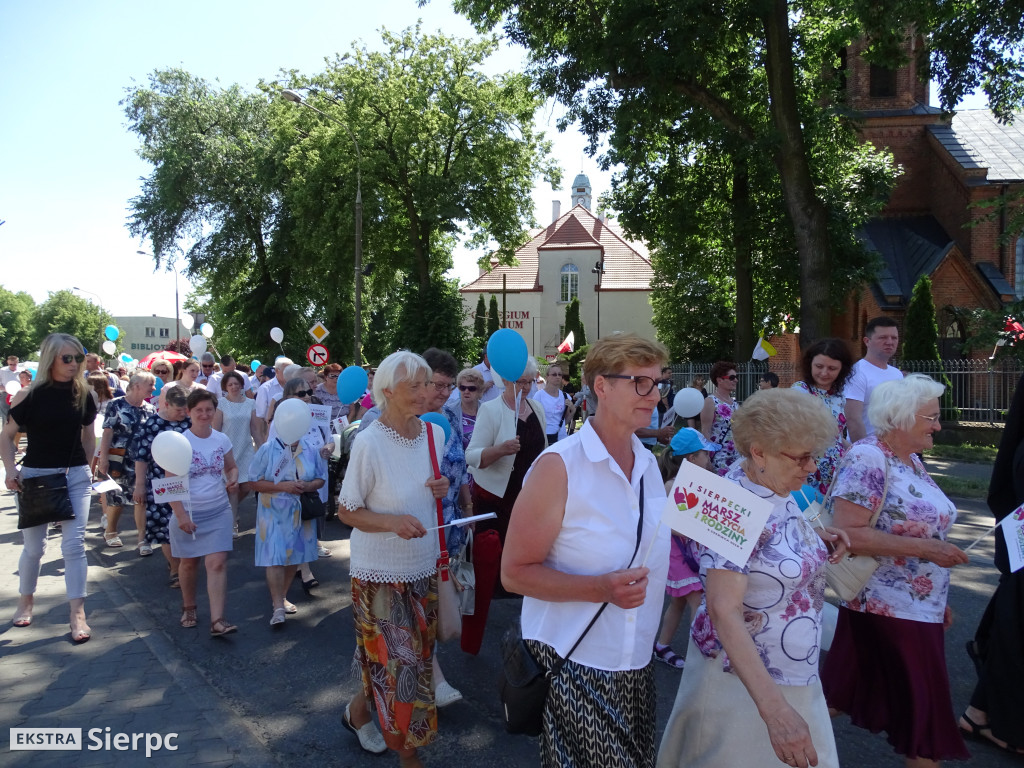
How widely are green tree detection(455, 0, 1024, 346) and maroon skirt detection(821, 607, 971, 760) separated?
1249 cm

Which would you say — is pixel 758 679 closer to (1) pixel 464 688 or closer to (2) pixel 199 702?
(1) pixel 464 688

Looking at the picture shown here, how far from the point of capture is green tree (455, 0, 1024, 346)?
13.9 metres

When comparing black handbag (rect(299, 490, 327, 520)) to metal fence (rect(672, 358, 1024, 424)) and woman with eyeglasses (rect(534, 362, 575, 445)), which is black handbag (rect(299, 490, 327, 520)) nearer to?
woman with eyeglasses (rect(534, 362, 575, 445))

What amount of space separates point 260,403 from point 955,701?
944cm

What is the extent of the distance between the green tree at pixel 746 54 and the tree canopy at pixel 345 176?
11255mm

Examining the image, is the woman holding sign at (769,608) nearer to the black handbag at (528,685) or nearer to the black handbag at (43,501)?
the black handbag at (528,685)

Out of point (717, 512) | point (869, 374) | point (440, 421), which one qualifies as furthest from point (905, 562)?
point (440, 421)

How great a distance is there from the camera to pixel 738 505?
7.33ft

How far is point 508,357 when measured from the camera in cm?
548

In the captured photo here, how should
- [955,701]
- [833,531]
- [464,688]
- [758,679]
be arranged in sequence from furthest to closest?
1. [464,688]
2. [955,701]
3. [833,531]
4. [758,679]

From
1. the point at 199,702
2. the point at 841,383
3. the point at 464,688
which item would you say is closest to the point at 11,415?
the point at 199,702

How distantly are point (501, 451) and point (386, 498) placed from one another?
5.90ft

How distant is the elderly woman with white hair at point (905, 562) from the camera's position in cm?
304

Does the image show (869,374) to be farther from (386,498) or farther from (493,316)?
(493,316)
